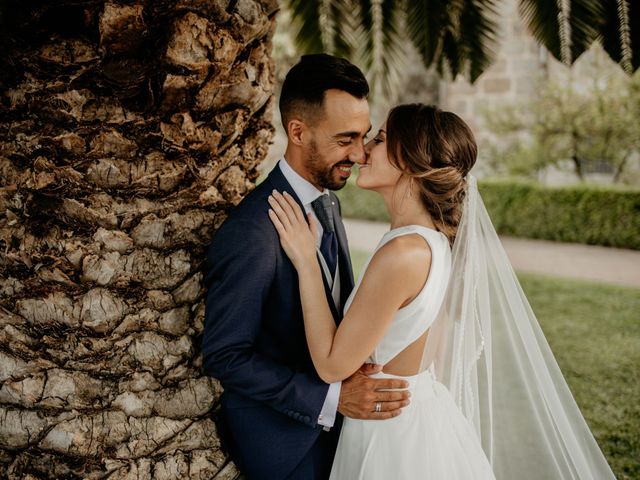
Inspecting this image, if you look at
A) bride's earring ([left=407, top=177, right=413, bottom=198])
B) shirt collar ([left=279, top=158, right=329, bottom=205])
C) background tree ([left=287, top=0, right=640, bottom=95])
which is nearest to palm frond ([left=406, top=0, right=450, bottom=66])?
background tree ([left=287, top=0, right=640, bottom=95])

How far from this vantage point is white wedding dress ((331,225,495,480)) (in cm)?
213

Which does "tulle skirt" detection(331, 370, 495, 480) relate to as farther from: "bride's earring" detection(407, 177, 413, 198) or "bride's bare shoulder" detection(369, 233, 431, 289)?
"bride's earring" detection(407, 177, 413, 198)

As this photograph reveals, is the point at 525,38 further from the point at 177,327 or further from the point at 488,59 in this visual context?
the point at 177,327

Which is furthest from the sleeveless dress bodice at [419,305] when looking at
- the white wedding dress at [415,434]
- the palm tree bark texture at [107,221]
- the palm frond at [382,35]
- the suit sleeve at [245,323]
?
the palm frond at [382,35]

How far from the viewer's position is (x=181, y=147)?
1.96 meters

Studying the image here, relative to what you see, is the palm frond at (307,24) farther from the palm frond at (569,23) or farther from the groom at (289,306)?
the groom at (289,306)

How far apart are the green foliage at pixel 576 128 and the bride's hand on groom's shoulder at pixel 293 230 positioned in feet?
38.8

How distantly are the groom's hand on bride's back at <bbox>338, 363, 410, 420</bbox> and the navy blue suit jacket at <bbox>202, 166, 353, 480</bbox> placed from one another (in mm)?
117

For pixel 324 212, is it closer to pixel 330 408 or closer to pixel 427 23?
pixel 330 408

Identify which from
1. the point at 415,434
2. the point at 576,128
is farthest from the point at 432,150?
the point at 576,128

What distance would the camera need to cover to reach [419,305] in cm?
211

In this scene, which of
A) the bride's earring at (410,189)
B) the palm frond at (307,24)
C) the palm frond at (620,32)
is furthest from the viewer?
the palm frond at (307,24)

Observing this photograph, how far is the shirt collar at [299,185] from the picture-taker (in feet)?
7.57

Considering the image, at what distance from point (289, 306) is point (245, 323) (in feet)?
0.71
